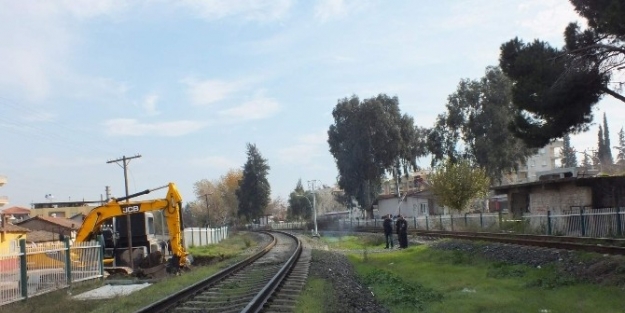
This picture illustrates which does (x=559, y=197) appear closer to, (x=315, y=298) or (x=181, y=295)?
(x=315, y=298)

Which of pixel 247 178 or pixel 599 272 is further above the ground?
pixel 247 178

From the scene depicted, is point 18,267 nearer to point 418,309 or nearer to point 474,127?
point 418,309

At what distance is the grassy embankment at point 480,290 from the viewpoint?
11.8m

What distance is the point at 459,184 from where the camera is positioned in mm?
51188

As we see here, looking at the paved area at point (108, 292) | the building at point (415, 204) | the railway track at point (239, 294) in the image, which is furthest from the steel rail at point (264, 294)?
the building at point (415, 204)

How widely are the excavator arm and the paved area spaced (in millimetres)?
5091

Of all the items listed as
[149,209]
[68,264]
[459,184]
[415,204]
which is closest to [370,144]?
[415,204]

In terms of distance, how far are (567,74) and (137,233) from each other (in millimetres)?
19617

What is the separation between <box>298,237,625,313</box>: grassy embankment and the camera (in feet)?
38.7

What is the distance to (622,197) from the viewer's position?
32.6m

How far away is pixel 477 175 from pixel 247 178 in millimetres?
69746

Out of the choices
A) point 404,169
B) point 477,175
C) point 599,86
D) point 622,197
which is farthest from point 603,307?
point 404,169

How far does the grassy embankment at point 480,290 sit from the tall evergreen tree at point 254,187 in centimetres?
9405

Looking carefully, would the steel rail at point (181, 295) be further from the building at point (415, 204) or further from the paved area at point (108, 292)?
the building at point (415, 204)
